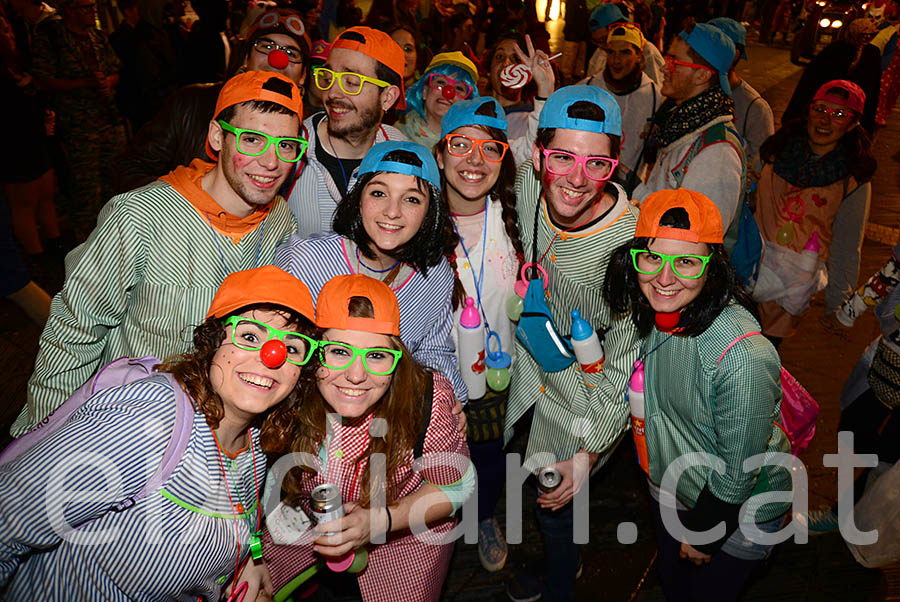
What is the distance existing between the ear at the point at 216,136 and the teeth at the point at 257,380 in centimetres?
106

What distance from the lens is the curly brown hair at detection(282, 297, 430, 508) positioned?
2225 mm

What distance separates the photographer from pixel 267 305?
74.7 inches

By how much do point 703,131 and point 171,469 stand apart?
3146 mm

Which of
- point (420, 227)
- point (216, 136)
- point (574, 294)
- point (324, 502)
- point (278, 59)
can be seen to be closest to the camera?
point (324, 502)

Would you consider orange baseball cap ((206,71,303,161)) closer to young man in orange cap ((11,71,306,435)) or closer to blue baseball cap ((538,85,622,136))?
young man in orange cap ((11,71,306,435))

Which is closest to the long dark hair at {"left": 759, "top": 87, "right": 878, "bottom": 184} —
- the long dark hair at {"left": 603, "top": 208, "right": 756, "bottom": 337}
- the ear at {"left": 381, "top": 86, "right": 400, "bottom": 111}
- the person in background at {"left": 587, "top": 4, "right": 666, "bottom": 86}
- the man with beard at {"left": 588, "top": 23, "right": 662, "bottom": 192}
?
the man with beard at {"left": 588, "top": 23, "right": 662, "bottom": 192}

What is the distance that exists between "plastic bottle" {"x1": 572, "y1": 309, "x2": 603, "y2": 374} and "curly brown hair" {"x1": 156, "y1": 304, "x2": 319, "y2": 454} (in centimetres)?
112

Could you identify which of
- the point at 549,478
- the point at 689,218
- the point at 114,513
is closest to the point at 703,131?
the point at 689,218

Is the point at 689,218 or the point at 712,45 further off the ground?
the point at 712,45

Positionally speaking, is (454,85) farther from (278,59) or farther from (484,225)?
(484,225)

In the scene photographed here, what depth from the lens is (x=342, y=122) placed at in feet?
10.2

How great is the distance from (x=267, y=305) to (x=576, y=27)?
8.65m

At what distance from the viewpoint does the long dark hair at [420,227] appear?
253 cm

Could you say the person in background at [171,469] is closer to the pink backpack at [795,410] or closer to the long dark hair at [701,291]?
the long dark hair at [701,291]
